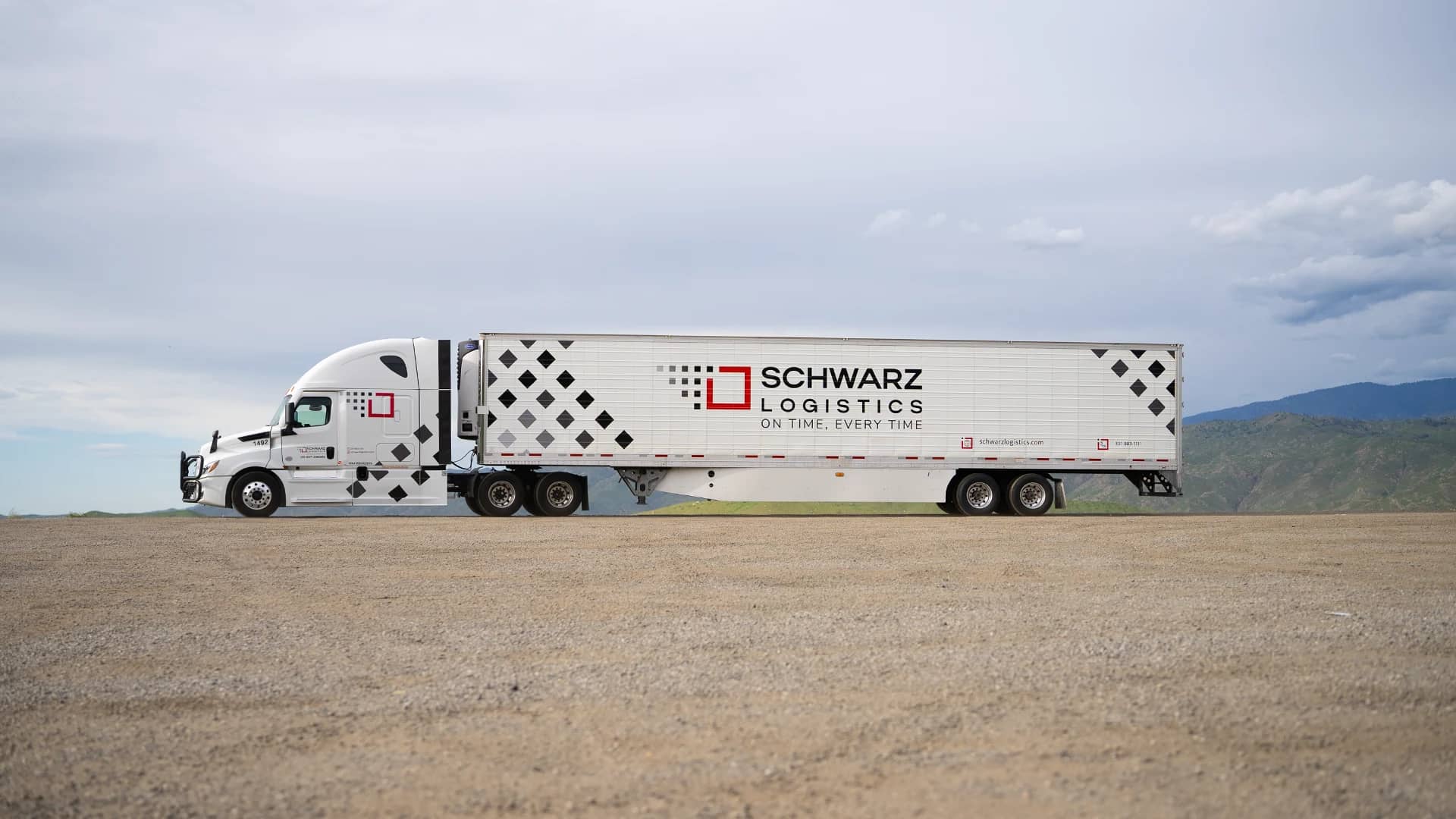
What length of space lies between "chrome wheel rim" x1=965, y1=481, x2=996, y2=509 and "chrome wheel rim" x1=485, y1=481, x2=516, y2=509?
993cm

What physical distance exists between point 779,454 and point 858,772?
18.2 meters

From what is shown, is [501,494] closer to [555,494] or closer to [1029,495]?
[555,494]

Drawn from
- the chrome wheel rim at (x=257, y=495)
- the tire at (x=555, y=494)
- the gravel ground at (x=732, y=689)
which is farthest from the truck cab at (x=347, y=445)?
the gravel ground at (x=732, y=689)

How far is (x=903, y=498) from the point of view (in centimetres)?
2398

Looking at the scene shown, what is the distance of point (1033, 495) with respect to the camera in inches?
964

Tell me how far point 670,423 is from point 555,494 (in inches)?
116

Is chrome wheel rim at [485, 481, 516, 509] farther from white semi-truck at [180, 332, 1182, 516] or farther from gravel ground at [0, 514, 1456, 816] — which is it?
gravel ground at [0, 514, 1456, 816]

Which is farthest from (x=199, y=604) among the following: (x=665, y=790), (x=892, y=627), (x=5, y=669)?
(x=665, y=790)

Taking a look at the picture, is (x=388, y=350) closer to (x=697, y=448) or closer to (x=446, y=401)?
(x=446, y=401)

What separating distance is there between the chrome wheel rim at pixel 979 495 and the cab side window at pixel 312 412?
13881mm

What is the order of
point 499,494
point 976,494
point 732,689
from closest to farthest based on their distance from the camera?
point 732,689
point 499,494
point 976,494

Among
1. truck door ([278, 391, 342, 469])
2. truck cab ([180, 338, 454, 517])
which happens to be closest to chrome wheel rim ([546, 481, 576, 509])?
truck cab ([180, 338, 454, 517])

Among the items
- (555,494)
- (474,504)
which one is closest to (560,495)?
(555,494)

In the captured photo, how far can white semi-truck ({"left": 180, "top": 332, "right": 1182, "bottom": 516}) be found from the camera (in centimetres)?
2345
